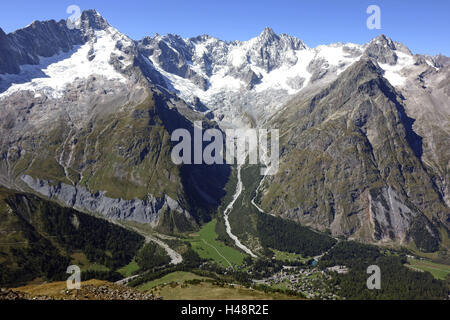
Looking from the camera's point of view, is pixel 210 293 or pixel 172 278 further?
pixel 172 278

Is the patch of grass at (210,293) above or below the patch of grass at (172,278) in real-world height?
above

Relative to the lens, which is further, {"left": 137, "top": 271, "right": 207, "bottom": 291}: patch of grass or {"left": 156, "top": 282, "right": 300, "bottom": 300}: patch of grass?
{"left": 137, "top": 271, "right": 207, "bottom": 291}: patch of grass

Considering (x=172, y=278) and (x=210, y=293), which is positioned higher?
(x=210, y=293)

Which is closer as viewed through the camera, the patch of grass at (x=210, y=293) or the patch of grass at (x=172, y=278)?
the patch of grass at (x=210, y=293)

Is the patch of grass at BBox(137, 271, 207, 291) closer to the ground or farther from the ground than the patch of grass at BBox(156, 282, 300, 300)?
closer to the ground
